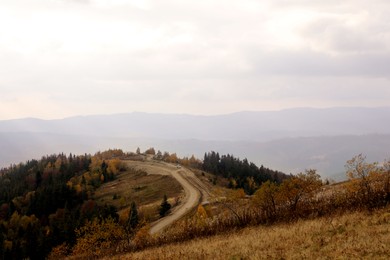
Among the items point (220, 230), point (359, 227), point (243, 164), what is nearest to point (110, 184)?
point (243, 164)

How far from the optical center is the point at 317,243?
54.4 ft

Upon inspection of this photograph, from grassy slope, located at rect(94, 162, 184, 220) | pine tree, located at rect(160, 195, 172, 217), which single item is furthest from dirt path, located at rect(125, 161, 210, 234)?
grassy slope, located at rect(94, 162, 184, 220)

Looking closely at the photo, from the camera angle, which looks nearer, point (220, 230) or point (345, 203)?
point (345, 203)

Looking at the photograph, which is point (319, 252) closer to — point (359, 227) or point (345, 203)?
point (359, 227)

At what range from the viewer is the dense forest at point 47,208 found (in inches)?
3713

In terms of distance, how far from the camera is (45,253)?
90188 millimetres

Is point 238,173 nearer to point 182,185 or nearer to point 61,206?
point 182,185

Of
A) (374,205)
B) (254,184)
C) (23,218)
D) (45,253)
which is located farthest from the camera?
(254,184)

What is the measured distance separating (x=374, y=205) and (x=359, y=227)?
5.07m

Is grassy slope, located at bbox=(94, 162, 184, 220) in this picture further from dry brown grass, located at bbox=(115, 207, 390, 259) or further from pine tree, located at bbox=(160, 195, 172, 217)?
dry brown grass, located at bbox=(115, 207, 390, 259)

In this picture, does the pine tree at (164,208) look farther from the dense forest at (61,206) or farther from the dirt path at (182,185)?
the dense forest at (61,206)

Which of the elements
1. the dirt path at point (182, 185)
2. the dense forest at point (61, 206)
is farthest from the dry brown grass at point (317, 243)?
the dirt path at point (182, 185)

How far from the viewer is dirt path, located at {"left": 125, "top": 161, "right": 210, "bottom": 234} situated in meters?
88.1

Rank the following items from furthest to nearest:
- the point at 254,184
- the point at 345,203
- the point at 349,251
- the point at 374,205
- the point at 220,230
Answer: the point at 254,184 < the point at 220,230 < the point at 345,203 < the point at 374,205 < the point at 349,251
